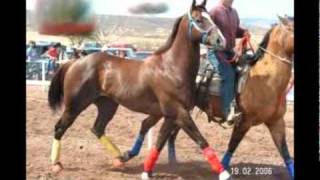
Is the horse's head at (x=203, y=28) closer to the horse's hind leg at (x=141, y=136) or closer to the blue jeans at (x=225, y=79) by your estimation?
the blue jeans at (x=225, y=79)

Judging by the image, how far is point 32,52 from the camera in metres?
5.53

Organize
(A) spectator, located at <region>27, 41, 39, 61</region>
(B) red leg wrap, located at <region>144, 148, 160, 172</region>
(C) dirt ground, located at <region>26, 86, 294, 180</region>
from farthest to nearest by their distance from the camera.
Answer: (B) red leg wrap, located at <region>144, 148, 160, 172</region>, (C) dirt ground, located at <region>26, 86, 294, 180</region>, (A) spectator, located at <region>27, 41, 39, 61</region>

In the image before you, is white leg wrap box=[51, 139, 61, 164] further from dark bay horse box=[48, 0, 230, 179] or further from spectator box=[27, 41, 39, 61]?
spectator box=[27, 41, 39, 61]

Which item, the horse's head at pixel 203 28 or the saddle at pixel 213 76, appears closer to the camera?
the horse's head at pixel 203 28

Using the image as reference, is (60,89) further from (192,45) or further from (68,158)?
(192,45)

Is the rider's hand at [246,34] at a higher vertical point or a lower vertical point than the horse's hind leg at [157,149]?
higher

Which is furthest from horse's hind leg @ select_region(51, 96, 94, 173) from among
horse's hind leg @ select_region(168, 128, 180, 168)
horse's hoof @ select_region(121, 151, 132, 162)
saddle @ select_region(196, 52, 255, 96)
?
saddle @ select_region(196, 52, 255, 96)

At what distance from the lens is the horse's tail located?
5745mm

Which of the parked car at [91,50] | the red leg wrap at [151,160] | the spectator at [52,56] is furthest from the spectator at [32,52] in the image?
the red leg wrap at [151,160]

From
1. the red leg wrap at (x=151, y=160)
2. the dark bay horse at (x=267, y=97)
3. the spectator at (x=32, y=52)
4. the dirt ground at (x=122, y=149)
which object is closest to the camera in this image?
the spectator at (x=32, y=52)

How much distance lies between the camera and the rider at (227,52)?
5.79 meters

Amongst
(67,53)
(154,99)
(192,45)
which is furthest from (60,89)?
(192,45)

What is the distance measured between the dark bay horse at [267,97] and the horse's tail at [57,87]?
2.36 ft

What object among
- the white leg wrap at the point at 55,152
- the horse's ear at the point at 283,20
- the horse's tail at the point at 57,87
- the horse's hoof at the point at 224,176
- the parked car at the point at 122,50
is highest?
the horse's ear at the point at 283,20
